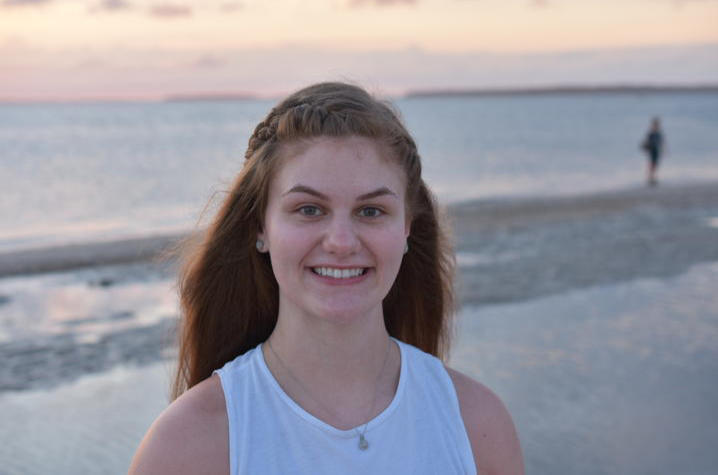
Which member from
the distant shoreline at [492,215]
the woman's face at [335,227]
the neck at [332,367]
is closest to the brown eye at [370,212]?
the woman's face at [335,227]

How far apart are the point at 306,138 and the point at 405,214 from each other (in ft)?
1.40

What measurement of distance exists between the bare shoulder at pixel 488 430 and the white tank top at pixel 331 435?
0.17 ft

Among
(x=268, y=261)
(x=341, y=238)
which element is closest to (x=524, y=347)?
(x=268, y=261)

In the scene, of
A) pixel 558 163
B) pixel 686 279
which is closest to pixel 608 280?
pixel 686 279

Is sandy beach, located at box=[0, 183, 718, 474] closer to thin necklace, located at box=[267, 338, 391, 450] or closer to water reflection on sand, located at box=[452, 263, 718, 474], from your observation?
water reflection on sand, located at box=[452, 263, 718, 474]

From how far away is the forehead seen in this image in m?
2.31

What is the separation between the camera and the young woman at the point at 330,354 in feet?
7.22

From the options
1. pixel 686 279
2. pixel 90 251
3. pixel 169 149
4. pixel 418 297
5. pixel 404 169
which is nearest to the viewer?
pixel 404 169

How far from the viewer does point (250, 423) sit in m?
2.21

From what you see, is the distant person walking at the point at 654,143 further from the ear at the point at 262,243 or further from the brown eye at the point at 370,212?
the brown eye at the point at 370,212

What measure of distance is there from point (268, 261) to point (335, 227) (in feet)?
1.87

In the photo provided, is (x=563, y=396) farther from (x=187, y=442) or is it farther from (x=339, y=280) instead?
(x=187, y=442)

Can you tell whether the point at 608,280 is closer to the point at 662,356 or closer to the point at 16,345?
the point at 662,356

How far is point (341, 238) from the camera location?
2273mm
